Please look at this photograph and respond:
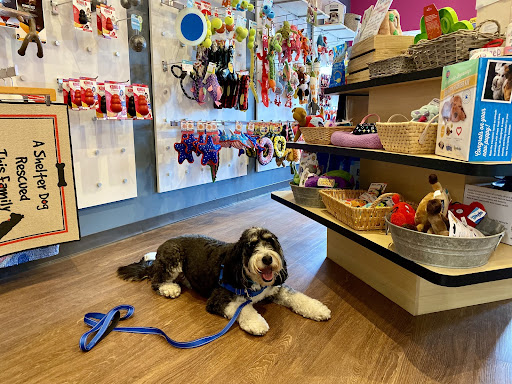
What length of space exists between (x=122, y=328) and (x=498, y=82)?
6.23 ft

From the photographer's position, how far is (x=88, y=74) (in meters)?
2.78

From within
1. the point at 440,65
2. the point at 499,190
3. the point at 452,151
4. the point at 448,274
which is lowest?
the point at 448,274

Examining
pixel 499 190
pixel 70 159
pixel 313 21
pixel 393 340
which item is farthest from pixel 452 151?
pixel 313 21

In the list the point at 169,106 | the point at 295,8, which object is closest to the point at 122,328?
the point at 169,106

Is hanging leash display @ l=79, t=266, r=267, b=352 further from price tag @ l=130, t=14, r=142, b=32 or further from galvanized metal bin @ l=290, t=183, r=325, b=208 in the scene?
price tag @ l=130, t=14, r=142, b=32

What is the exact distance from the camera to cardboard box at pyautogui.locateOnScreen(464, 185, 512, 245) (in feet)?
5.19

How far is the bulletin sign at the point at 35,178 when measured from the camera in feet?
6.79

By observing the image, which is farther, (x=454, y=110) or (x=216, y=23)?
(x=216, y=23)

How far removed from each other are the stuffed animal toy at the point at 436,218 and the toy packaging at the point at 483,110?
20cm

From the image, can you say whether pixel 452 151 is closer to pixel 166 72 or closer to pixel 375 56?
pixel 375 56

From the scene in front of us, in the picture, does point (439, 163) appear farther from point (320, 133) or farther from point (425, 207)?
point (320, 133)

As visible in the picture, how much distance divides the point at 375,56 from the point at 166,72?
1974 millimetres

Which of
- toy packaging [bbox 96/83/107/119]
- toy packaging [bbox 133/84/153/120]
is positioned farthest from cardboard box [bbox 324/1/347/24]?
toy packaging [bbox 96/83/107/119]

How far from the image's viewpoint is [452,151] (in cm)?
140
